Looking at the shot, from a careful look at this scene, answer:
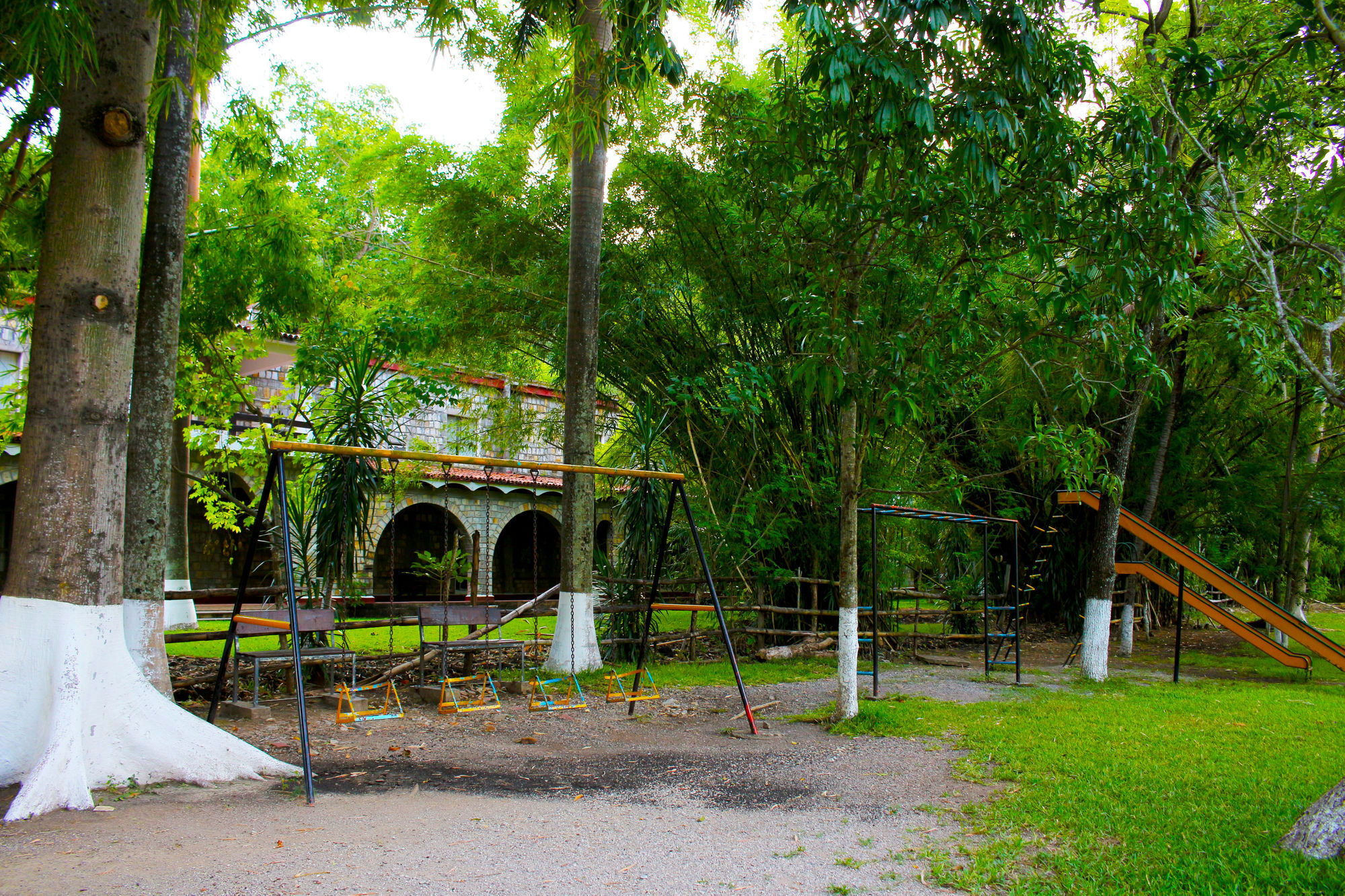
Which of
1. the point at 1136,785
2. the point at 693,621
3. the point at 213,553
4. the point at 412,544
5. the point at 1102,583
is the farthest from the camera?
the point at 412,544

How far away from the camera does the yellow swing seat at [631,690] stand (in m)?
6.61

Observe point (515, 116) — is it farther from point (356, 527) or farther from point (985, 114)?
point (985, 114)

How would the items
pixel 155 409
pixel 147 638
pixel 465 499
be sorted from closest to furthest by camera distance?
pixel 147 638
pixel 155 409
pixel 465 499

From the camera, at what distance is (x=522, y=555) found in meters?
20.6

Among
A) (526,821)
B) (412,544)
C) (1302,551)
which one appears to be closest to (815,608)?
(526,821)

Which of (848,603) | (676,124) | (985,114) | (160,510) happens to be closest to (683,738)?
(848,603)

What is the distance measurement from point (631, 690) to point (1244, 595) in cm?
667

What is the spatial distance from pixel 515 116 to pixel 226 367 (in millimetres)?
4692

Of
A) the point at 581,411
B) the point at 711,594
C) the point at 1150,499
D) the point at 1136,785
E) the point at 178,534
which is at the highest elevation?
the point at 581,411

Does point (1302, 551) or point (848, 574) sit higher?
point (1302, 551)

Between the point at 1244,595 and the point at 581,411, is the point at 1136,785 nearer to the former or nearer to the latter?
the point at 581,411

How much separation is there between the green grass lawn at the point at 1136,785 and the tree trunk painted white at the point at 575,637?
8.82ft

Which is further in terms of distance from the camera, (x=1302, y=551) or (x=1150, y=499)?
(x=1302, y=551)

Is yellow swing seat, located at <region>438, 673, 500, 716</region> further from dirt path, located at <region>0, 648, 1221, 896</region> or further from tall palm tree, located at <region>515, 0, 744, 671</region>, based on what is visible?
tall palm tree, located at <region>515, 0, 744, 671</region>
